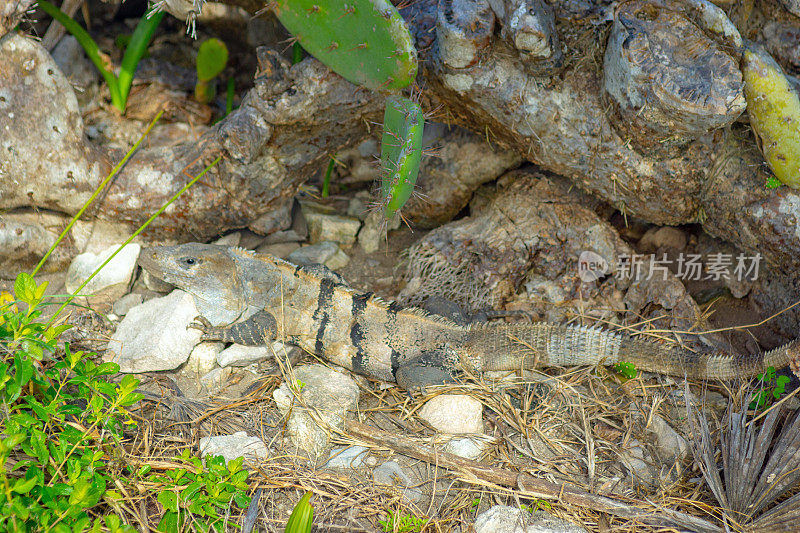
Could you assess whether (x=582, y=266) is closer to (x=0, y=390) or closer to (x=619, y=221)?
(x=619, y=221)

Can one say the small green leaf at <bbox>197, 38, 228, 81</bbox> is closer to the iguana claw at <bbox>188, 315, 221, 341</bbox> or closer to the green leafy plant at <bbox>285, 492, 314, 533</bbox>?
the iguana claw at <bbox>188, 315, 221, 341</bbox>

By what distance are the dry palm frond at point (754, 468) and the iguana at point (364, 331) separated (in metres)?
0.51

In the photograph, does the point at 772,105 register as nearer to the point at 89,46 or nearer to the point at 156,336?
the point at 156,336

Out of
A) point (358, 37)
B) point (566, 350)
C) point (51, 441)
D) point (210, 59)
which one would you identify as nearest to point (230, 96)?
point (210, 59)

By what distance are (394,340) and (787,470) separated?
2010mm

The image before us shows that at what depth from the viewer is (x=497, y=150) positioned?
13.1 feet

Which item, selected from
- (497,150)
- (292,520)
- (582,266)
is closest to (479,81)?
(497,150)

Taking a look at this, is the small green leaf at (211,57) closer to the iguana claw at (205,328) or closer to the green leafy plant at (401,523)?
the iguana claw at (205,328)

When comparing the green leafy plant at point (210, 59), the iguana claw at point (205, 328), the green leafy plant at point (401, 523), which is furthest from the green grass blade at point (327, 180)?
the green leafy plant at point (401, 523)

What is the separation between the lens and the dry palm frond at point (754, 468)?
2299 mm

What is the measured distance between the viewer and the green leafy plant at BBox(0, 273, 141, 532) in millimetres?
1977

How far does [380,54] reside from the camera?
298cm

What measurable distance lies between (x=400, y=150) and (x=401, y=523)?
1.75 m

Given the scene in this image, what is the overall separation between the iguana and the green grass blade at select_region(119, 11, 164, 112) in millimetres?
1830
